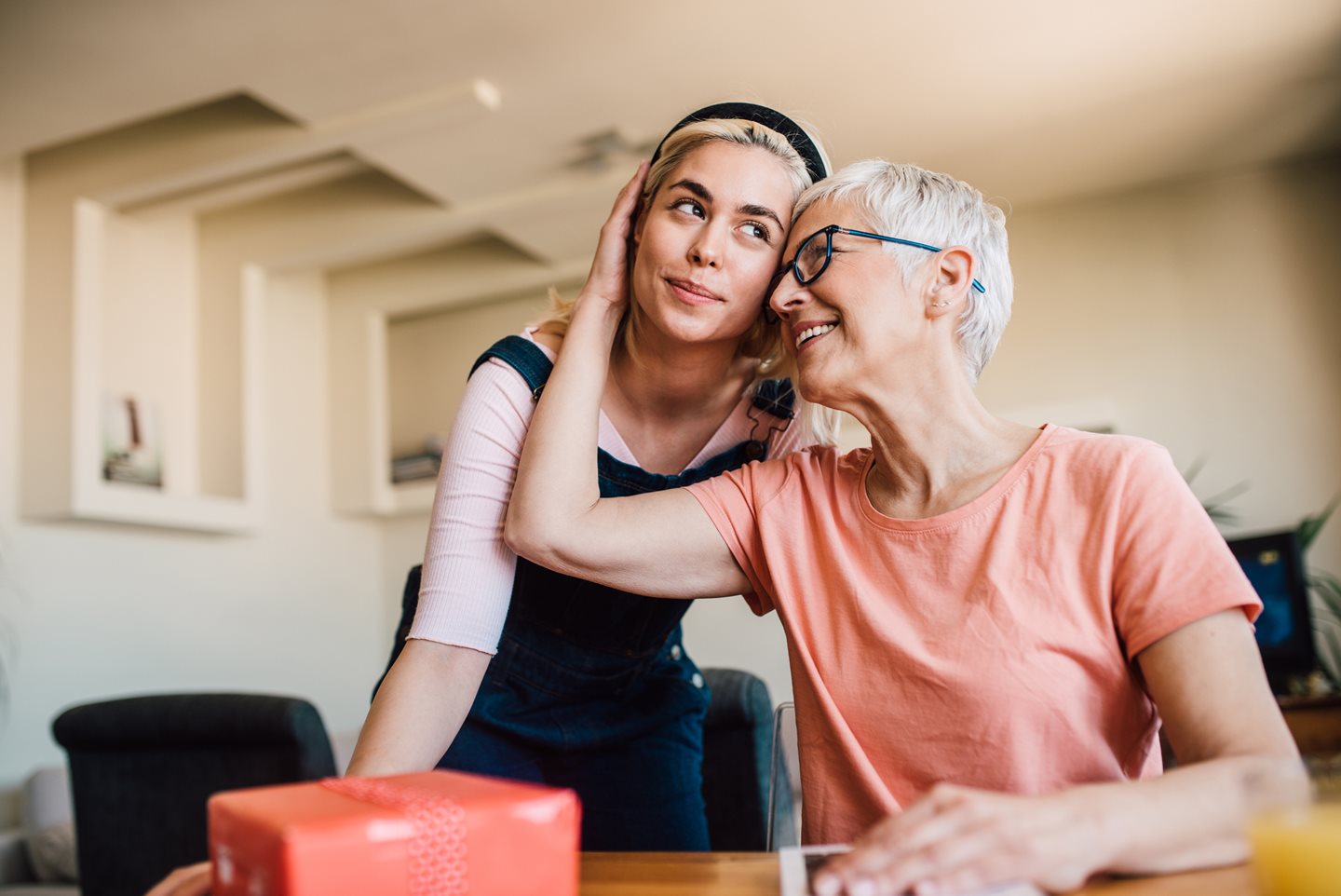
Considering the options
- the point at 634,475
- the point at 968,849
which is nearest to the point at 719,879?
the point at 968,849

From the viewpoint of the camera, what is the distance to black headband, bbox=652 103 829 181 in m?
1.55

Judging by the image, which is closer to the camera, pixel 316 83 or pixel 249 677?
pixel 316 83

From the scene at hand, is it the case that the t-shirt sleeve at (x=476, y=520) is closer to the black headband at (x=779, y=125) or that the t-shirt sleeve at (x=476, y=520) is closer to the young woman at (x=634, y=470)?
the young woman at (x=634, y=470)

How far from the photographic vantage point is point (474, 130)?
3.96m

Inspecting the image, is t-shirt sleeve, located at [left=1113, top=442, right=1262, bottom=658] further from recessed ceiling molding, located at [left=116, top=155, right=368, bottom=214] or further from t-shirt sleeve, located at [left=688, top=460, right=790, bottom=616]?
recessed ceiling molding, located at [left=116, top=155, right=368, bottom=214]

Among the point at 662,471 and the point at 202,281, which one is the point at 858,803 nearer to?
the point at 662,471

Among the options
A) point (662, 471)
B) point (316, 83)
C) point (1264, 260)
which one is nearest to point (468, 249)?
point (316, 83)

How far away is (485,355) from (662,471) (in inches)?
12.3

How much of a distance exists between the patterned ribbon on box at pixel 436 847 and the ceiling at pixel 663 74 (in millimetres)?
3017

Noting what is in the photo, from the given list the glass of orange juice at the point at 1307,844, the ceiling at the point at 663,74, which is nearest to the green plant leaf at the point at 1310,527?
the ceiling at the point at 663,74

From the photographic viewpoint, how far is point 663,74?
12.0ft

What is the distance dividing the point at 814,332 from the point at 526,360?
1.31 ft

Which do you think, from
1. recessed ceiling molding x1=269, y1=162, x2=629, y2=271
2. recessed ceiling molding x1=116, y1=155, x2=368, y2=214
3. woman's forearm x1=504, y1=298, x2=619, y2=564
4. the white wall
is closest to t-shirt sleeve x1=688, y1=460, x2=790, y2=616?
woman's forearm x1=504, y1=298, x2=619, y2=564

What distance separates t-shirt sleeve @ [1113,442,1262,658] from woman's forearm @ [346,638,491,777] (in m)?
0.74
